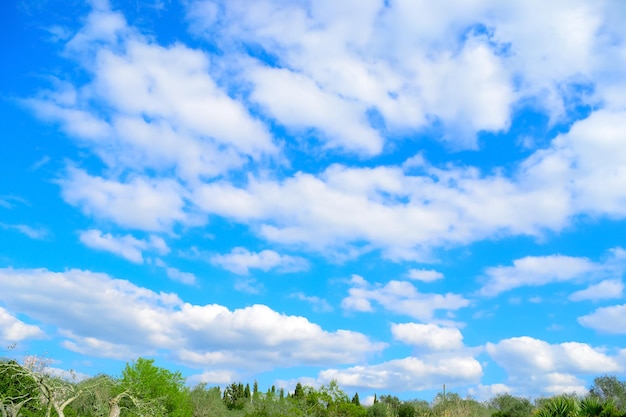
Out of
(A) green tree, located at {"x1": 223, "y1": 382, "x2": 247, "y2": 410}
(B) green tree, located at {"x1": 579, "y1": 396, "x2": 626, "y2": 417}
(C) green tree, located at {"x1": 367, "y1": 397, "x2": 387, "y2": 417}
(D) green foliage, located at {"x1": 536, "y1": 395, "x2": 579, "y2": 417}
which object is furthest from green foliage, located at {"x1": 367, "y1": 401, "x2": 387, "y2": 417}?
(B) green tree, located at {"x1": 579, "y1": 396, "x2": 626, "y2": 417}

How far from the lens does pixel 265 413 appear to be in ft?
178

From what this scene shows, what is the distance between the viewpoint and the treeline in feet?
72.5

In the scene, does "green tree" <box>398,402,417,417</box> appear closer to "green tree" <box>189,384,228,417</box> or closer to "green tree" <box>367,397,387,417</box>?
"green tree" <box>367,397,387,417</box>

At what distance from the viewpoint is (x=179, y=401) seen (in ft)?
159

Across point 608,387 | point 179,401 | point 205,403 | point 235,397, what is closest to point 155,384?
point 179,401

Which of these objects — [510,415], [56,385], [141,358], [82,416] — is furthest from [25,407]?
[510,415]

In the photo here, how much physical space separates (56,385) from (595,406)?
69.6 ft

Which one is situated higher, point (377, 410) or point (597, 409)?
point (377, 410)

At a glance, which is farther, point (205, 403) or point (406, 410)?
point (406, 410)

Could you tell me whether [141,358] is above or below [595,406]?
above

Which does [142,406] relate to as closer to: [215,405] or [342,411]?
[342,411]

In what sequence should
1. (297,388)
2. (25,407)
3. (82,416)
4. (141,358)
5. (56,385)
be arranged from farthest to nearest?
(297,388) < (141,358) < (82,416) < (25,407) < (56,385)

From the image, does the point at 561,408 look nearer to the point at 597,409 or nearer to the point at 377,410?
the point at 597,409

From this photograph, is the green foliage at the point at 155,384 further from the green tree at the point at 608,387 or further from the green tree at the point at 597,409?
the green tree at the point at 608,387
